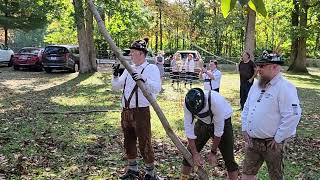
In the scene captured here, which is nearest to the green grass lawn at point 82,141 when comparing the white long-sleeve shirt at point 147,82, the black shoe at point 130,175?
the black shoe at point 130,175

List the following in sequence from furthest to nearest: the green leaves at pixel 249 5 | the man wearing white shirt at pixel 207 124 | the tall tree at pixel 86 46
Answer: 1. the tall tree at pixel 86 46
2. the man wearing white shirt at pixel 207 124
3. the green leaves at pixel 249 5

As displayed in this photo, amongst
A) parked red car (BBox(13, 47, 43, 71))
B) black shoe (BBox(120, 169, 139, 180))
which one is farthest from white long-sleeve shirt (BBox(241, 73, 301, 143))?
parked red car (BBox(13, 47, 43, 71))

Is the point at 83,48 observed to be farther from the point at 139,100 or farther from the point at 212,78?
the point at 139,100

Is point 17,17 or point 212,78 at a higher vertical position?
point 17,17

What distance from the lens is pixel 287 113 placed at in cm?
480

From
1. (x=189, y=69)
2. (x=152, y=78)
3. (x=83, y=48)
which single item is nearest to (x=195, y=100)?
(x=152, y=78)

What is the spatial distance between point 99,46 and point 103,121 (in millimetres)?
36048

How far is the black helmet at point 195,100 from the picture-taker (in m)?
5.07

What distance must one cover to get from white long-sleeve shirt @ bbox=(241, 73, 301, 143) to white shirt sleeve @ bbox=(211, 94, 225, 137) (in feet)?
1.10

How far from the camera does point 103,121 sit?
11.7 meters

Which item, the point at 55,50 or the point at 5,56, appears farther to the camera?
the point at 5,56

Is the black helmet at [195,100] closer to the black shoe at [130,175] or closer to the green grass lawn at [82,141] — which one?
the black shoe at [130,175]

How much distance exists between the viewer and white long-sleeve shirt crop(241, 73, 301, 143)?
4.81 metres

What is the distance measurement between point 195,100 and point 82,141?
474cm
